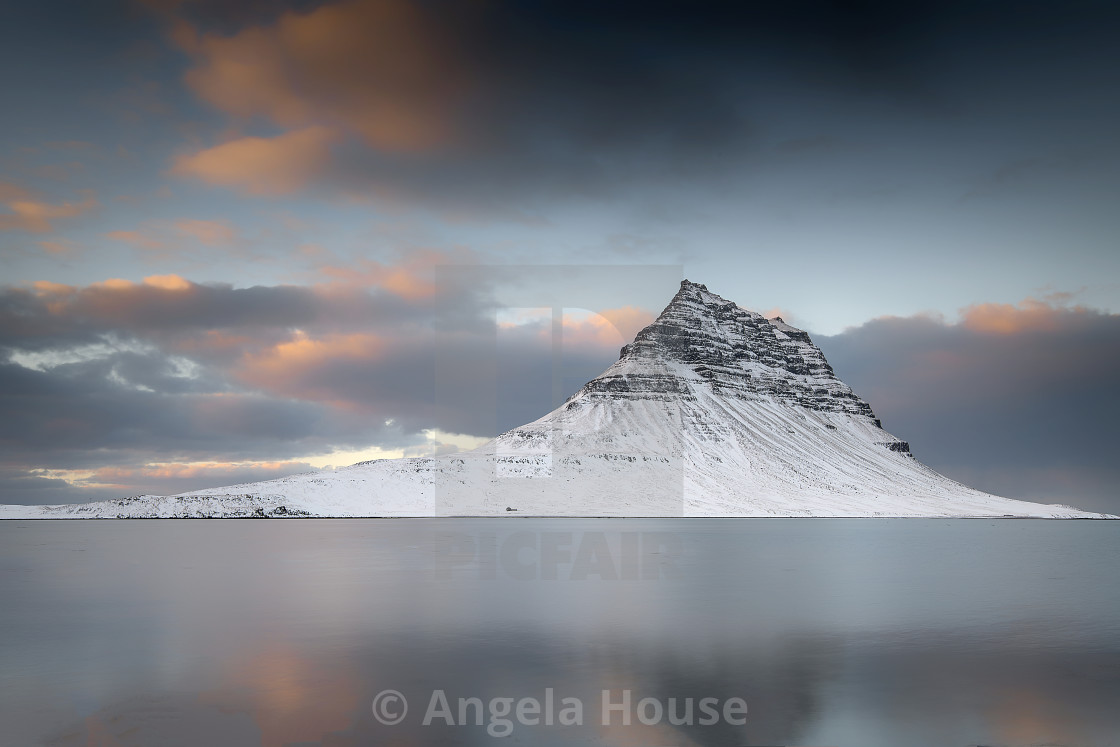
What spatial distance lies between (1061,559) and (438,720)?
79.5 meters

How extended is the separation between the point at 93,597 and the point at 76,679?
21.0 m

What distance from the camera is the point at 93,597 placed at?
39.4m

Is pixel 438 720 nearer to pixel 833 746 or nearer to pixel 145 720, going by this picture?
pixel 145 720

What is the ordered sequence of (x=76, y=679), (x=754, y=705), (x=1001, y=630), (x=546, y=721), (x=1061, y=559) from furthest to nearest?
(x=1061, y=559), (x=1001, y=630), (x=76, y=679), (x=754, y=705), (x=546, y=721)

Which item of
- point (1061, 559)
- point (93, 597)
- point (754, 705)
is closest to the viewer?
point (754, 705)

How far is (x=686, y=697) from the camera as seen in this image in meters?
19.5

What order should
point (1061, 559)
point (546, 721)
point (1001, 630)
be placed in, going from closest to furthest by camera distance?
point (546, 721) < point (1001, 630) < point (1061, 559)

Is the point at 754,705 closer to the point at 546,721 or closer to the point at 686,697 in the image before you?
the point at 686,697

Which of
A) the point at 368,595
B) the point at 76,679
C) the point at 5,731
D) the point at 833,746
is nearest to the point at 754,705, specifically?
the point at 833,746

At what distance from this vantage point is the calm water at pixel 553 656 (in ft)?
56.1

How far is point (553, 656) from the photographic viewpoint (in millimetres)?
24688

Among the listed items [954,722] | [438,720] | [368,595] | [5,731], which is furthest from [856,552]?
[5,731]

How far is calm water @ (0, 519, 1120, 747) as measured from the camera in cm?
1711

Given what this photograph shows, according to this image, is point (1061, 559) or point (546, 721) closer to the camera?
point (546, 721)
